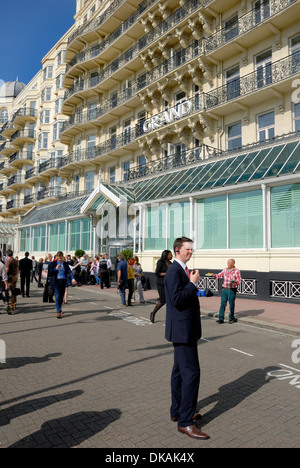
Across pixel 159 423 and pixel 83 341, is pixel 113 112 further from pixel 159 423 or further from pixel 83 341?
pixel 159 423

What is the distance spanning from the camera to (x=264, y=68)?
61.1 feet

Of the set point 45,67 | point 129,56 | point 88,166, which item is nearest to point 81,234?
point 88,166

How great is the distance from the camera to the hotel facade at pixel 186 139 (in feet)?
45.9

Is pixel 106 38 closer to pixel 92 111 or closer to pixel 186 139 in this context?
pixel 92 111

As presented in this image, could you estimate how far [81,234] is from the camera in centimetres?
2608

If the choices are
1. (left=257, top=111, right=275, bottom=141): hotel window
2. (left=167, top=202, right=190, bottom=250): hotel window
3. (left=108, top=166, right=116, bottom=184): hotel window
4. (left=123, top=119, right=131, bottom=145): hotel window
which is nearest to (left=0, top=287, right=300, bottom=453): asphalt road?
(left=167, top=202, right=190, bottom=250): hotel window

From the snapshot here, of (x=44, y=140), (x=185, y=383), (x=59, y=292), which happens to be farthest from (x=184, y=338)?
(x=44, y=140)

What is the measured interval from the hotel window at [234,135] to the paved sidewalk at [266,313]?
1041cm

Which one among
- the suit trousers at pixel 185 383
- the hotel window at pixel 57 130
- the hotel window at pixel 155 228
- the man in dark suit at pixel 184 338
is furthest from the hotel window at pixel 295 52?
the hotel window at pixel 57 130

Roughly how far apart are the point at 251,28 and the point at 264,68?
224 cm

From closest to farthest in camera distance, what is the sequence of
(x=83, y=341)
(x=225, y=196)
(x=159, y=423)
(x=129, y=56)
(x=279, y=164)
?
(x=159, y=423), (x=83, y=341), (x=279, y=164), (x=225, y=196), (x=129, y=56)

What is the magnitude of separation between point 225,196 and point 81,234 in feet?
46.0

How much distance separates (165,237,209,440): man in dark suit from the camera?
3.38 metres

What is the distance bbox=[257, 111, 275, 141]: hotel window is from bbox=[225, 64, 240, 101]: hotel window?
2.17 m
